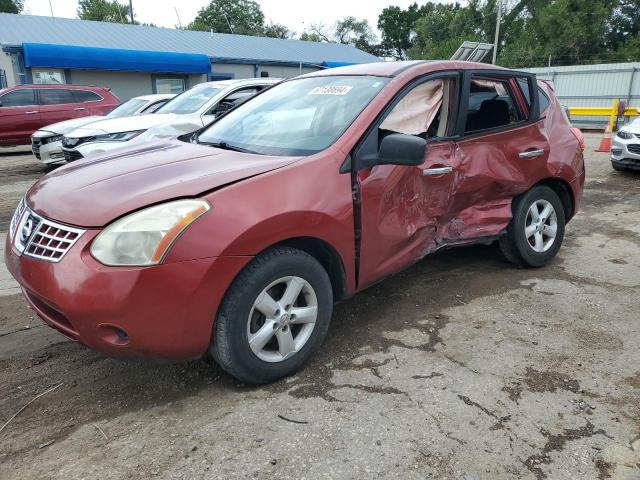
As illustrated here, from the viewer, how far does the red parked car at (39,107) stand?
491 inches

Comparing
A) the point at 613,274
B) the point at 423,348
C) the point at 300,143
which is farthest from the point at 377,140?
the point at 613,274

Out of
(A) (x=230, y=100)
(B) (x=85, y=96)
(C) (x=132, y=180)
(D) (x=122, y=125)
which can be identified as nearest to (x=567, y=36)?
(B) (x=85, y=96)

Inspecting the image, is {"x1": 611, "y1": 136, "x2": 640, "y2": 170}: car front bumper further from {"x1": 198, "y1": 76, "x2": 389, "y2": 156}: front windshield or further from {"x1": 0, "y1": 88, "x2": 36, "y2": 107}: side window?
{"x1": 0, "y1": 88, "x2": 36, "y2": 107}: side window

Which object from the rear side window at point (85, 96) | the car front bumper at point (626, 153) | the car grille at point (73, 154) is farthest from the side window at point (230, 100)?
the rear side window at point (85, 96)

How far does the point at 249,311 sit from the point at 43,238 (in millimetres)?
1024

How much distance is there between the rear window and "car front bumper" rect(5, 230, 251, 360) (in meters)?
12.4

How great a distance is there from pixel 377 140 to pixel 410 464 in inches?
70.1

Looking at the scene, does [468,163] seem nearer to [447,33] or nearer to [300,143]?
[300,143]

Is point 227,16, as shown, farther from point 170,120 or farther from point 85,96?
point 170,120

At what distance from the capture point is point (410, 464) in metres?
2.18

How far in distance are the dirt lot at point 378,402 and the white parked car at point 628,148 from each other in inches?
246

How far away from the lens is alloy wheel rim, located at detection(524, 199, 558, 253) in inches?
170

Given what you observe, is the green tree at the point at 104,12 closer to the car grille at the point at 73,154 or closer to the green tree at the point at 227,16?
the green tree at the point at 227,16

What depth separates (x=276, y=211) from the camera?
2.53m
